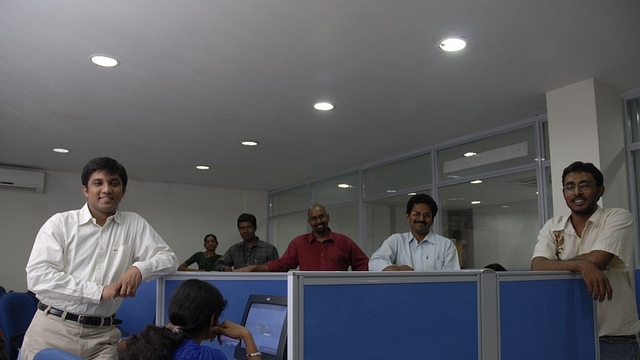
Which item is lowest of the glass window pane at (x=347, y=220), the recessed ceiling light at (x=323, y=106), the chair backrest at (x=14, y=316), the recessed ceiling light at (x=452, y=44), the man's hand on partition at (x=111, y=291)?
the chair backrest at (x=14, y=316)

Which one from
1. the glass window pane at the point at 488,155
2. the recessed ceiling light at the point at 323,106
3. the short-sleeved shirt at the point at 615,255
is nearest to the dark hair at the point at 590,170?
the short-sleeved shirt at the point at 615,255

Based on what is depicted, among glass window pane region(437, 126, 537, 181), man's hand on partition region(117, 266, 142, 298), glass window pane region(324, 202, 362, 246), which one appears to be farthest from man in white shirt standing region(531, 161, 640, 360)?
glass window pane region(324, 202, 362, 246)

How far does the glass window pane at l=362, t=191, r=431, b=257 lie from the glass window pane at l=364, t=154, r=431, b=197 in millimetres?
146

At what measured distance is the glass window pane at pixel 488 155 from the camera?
213 inches

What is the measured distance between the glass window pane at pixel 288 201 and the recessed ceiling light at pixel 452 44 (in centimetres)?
555

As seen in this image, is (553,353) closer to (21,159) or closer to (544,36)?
(544,36)

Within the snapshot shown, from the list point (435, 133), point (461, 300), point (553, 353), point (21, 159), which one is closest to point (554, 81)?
point (435, 133)

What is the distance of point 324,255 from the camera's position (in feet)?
13.4

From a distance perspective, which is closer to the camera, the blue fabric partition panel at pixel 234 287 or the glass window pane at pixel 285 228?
the blue fabric partition panel at pixel 234 287

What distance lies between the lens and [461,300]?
186cm

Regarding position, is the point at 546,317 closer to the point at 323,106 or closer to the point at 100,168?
the point at 100,168

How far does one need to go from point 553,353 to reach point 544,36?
2154mm

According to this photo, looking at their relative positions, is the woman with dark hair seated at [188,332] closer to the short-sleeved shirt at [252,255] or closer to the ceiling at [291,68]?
the ceiling at [291,68]

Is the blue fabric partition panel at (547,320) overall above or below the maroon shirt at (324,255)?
below
